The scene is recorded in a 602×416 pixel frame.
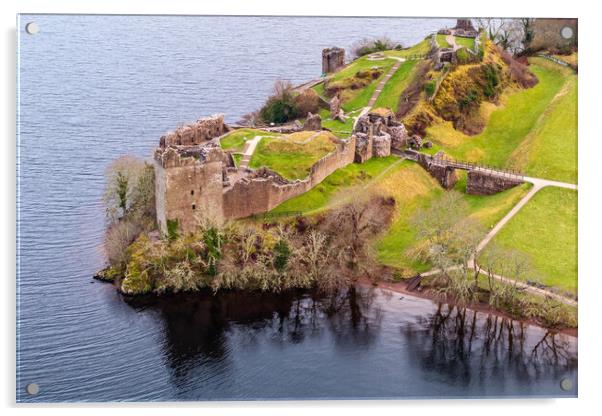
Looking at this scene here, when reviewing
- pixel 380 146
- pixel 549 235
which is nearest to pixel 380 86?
pixel 380 146

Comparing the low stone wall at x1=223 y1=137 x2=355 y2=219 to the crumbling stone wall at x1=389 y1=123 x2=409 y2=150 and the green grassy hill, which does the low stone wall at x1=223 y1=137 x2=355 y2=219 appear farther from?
the green grassy hill

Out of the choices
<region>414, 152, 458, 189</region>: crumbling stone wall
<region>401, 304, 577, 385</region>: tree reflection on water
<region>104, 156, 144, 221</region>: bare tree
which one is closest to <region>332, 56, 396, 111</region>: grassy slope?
<region>414, 152, 458, 189</region>: crumbling stone wall

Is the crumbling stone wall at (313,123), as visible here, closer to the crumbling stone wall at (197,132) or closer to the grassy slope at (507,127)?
the crumbling stone wall at (197,132)

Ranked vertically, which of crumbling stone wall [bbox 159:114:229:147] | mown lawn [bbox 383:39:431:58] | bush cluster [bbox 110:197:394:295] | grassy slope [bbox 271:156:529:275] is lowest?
bush cluster [bbox 110:197:394:295]

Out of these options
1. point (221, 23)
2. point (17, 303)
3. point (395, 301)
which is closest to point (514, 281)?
point (395, 301)

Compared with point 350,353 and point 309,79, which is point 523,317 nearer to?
point 350,353
